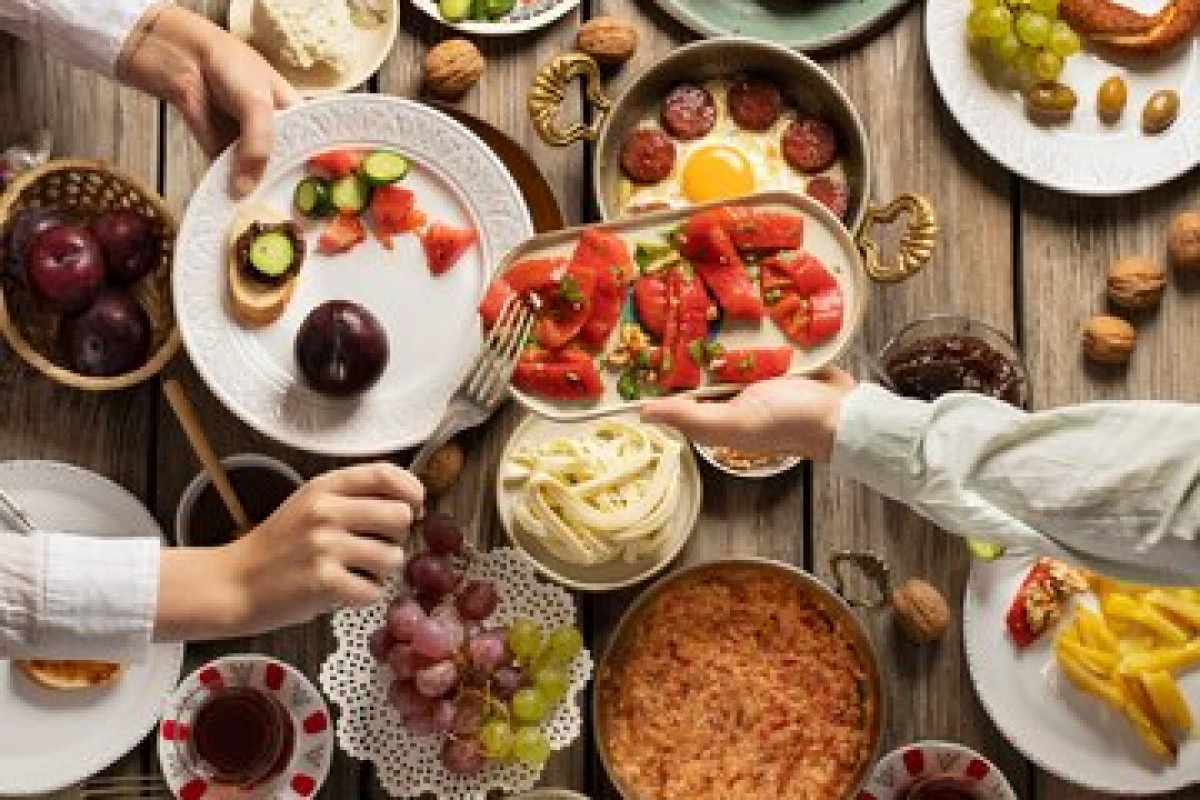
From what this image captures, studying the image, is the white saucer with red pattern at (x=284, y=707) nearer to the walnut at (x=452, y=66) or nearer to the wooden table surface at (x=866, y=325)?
the wooden table surface at (x=866, y=325)

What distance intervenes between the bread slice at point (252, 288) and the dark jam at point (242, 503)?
18cm

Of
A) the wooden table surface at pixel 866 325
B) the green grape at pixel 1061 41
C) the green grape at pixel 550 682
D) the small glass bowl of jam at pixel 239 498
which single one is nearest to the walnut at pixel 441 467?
the wooden table surface at pixel 866 325

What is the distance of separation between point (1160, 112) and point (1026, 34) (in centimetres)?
17

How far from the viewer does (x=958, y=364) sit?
222 cm

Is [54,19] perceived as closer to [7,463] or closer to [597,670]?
[7,463]

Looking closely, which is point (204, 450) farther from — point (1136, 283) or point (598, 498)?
point (1136, 283)

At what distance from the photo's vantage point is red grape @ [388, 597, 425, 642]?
6.90 feet

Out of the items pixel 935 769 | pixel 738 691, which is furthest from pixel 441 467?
pixel 935 769

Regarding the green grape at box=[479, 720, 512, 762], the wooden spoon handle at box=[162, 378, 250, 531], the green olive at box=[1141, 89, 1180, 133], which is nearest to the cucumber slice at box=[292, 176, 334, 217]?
the wooden spoon handle at box=[162, 378, 250, 531]

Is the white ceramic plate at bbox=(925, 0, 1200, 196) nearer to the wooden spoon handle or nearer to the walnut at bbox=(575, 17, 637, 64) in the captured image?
the walnut at bbox=(575, 17, 637, 64)

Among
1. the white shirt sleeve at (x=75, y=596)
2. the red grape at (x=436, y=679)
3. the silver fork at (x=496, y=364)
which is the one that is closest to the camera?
the white shirt sleeve at (x=75, y=596)

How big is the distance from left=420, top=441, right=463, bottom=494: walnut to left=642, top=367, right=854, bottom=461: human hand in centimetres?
36

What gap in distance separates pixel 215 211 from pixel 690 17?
1.86 feet

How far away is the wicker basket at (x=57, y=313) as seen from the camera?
7.11 ft
